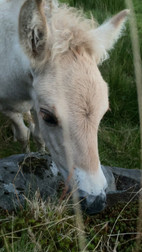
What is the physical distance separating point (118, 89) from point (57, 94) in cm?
313

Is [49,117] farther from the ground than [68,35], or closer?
closer

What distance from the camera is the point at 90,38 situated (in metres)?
2.44

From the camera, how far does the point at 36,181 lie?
2680 millimetres

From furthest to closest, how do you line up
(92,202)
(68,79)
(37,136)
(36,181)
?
1. (37,136)
2. (36,181)
3. (68,79)
4. (92,202)

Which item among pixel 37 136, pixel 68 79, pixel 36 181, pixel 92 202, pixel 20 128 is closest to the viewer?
pixel 92 202

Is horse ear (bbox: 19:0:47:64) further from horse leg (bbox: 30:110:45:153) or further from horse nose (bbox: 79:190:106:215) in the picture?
horse leg (bbox: 30:110:45:153)

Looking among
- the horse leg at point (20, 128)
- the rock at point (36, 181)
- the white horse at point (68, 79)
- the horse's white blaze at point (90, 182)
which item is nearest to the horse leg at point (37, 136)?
the horse leg at point (20, 128)

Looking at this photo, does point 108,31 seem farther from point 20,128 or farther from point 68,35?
point 20,128

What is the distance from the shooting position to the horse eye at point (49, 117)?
2283 millimetres

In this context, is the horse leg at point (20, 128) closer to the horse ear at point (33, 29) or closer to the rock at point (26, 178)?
the rock at point (26, 178)

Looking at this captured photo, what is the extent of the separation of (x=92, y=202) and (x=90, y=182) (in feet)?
0.47

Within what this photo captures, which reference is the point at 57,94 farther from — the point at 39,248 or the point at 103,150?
the point at 103,150

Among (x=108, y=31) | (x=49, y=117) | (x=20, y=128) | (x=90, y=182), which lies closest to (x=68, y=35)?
(x=108, y=31)

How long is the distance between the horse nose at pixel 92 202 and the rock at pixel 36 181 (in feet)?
1.30
